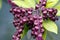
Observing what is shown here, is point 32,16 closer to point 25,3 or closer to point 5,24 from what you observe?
point 25,3

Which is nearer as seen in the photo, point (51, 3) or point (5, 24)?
point (51, 3)

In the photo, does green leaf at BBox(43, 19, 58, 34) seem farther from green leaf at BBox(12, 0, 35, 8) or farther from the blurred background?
the blurred background

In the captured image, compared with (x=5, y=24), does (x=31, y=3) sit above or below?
above

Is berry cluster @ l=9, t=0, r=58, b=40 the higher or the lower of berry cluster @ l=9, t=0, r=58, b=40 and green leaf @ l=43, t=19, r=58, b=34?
the higher

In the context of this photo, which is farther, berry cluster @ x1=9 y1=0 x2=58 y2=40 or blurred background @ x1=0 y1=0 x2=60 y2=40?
blurred background @ x1=0 y1=0 x2=60 y2=40

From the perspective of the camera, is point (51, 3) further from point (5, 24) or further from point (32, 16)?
point (5, 24)

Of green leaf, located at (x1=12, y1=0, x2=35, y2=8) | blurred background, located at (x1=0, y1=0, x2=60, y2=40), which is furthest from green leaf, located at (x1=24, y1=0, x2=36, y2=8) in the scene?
blurred background, located at (x1=0, y1=0, x2=60, y2=40)

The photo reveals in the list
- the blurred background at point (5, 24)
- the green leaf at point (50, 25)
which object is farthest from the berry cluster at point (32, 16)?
the blurred background at point (5, 24)

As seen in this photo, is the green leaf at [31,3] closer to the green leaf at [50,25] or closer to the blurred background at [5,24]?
the green leaf at [50,25]

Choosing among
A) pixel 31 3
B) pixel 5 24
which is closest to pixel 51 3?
pixel 31 3

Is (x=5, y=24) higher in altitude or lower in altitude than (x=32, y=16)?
lower

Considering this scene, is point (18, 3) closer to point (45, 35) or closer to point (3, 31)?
point (45, 35)

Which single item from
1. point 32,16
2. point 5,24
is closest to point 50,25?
point 32,16
